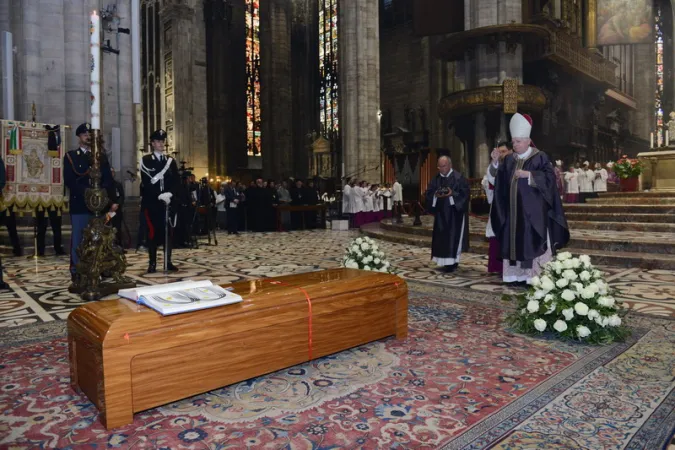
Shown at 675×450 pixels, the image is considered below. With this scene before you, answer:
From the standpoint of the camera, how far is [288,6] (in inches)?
1161

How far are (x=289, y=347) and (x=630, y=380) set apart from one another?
6.34 feet

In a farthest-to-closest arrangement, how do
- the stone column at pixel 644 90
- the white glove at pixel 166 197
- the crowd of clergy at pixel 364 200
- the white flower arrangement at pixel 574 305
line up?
the stone column at pixel 644 90
the crowd of clergy at pixel 364 200
the white glove at pixel 166 197
the white flower arrangement at pixel 574 305

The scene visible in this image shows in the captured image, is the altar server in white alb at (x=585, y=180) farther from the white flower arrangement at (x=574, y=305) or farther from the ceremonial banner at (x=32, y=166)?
the ceremonial banner at (x=32, y=166)

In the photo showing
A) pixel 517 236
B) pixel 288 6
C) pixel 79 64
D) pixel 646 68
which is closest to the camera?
pixel 517 236

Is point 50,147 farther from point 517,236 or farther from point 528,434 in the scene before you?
point 528,434

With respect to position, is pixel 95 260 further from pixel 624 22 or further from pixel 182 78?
pixel 624 22

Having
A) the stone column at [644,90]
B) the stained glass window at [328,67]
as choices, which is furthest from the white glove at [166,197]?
the stone column at [644,90]

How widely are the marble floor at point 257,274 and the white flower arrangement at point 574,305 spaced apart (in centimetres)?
28

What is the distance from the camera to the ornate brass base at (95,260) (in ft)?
17.0

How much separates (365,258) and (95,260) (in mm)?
2780

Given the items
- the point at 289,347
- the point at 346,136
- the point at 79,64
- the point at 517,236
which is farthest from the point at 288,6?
the point at 289,347

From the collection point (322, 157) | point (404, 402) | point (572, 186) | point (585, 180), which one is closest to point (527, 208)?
point (404, 402)

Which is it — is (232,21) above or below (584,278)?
above

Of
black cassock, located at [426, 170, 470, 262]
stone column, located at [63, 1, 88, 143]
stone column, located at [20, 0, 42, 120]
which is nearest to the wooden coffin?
black cassock, located at [426, 170, 470, 262]
